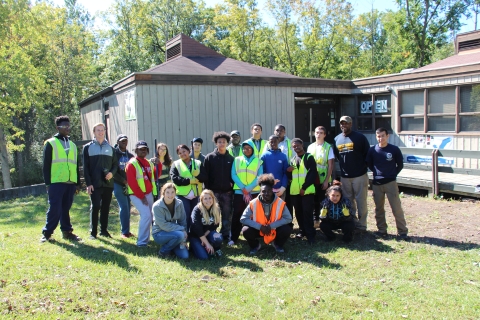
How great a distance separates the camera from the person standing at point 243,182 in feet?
20.7

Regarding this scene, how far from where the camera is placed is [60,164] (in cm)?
594

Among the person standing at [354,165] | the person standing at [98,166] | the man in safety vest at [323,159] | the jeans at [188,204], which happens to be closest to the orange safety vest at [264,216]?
the jeans at [188,204]

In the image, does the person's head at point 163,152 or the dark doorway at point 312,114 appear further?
the dark doorway at point 312,114

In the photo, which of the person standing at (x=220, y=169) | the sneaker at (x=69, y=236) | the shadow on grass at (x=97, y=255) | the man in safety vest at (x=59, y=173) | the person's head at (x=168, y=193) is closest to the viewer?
the shadow on grass at (x=97, y=255)

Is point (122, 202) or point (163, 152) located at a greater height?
point (163, 152)

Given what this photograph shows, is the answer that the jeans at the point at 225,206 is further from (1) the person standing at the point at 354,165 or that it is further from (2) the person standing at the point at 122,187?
(1) the person standing at the point at 354,165

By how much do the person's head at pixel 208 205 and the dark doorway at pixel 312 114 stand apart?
347 inches

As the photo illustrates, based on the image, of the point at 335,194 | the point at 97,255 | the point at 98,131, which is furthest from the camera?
the point at 335,194

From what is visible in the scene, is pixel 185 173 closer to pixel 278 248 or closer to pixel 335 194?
pixel 278 248

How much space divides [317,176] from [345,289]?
256 centimetres

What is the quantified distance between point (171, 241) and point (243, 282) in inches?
51.4

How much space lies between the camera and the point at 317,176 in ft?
22.5

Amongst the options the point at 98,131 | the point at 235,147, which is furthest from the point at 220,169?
the point at 98,131

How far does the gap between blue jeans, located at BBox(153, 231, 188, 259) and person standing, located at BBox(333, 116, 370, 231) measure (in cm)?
281
